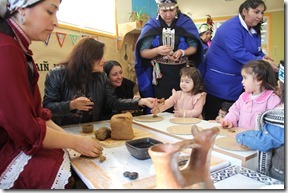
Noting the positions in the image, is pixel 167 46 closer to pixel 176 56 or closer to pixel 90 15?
pixel 176 56

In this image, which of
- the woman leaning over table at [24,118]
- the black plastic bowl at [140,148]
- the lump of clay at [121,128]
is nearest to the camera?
the woman leaning over table at [24,118]

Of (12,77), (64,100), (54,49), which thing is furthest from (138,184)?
(54,49)

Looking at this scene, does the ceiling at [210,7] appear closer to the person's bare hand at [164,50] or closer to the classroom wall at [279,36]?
the person's bare hand at [164,50]

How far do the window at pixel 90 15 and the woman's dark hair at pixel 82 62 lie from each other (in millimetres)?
396

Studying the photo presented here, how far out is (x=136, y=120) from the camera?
Result: 0.91m

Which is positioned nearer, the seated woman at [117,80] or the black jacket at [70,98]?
the black jacket at [70,98]

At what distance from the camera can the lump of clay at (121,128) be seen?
68 centimetres

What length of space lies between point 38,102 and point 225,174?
0.44 metres

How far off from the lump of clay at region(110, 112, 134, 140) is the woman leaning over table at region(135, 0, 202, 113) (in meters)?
0.47

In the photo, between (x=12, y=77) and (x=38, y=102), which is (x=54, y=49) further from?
(x=12, y=77)

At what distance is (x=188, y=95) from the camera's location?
112 centimetres

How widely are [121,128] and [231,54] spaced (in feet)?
2.37

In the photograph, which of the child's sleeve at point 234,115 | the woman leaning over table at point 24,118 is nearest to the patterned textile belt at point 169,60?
the child's sleeve at point 234,115

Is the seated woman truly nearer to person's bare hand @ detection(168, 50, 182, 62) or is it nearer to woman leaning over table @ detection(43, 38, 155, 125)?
woman leaning over table @ detection(43, 38, 155, 125)
